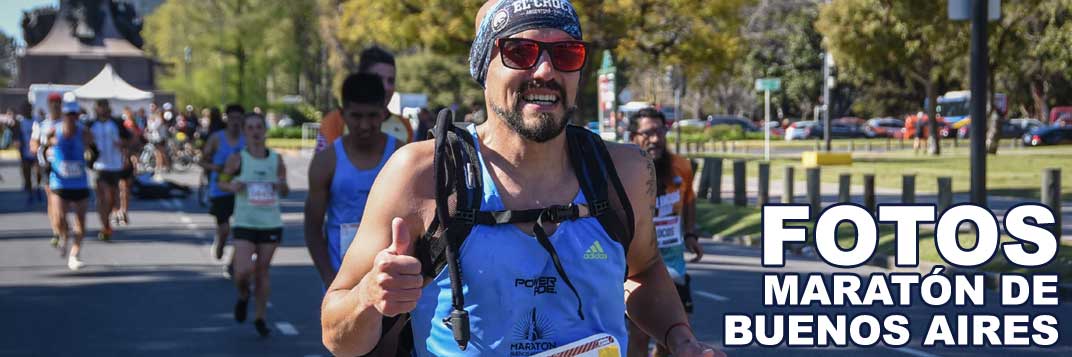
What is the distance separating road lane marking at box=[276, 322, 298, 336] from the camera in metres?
10.3

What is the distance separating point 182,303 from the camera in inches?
473

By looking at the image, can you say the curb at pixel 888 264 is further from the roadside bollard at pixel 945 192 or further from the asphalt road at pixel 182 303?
the roadside bollard at pixel 945 192

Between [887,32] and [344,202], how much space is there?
35284 mm

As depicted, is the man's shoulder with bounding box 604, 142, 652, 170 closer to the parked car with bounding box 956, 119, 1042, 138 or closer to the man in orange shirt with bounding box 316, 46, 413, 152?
the man in orange shirt with bounding box 316, 46, 413, 152

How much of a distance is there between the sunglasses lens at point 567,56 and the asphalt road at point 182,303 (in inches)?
259

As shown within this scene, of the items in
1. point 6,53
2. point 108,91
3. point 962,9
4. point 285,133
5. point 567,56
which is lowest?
point 285,133

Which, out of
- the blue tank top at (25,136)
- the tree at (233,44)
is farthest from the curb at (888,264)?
the tree at (233,44)

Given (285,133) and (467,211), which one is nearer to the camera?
(467,211)

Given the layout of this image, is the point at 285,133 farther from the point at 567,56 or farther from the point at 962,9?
the point at 567,56

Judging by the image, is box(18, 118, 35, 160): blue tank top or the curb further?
box(18, 118, 35, 160): blue tank top

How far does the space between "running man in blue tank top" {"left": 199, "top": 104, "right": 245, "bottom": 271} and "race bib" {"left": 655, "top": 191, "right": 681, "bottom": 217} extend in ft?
19.1

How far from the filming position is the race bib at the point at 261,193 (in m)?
10.2

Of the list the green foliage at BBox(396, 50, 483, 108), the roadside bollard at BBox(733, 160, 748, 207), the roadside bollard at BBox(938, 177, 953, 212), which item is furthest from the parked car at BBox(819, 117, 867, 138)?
the roadside bollard at BBox(938, 177, 953, 212)

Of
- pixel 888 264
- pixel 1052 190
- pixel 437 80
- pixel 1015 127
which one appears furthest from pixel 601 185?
pixel 437 80
